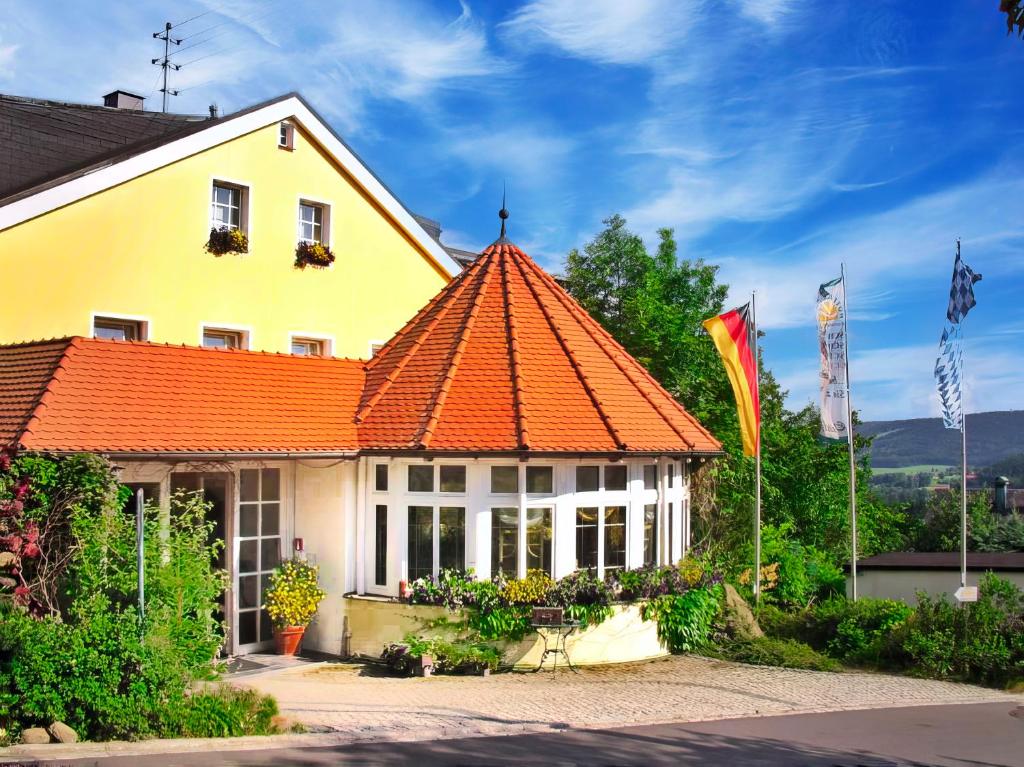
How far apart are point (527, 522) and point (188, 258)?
826cm

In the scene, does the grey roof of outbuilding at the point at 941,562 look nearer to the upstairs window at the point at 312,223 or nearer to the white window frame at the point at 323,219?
the white window frame at the point at 323,219

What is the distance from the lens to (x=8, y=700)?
10.1 metres

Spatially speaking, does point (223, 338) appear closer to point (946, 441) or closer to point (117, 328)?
point (117, 328)

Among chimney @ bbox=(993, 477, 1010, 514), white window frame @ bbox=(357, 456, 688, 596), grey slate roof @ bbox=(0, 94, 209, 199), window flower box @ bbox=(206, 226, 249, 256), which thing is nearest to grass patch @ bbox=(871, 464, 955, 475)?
chimney @ bbox=(993, 477, 1010, 514)

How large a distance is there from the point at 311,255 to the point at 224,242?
1.95 m

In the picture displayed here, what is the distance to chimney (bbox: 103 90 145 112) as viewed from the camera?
977 inches

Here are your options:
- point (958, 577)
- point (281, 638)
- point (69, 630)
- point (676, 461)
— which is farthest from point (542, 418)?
point (958, 577)

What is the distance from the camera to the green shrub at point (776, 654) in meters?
15.6

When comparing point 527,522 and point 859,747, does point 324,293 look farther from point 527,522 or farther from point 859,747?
point 859,747

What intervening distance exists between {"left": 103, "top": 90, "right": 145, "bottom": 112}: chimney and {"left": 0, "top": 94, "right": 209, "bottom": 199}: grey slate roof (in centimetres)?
151

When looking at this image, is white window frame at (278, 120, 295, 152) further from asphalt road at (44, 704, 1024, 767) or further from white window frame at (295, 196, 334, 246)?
asphalt road at (44, 704, 1024, 767)

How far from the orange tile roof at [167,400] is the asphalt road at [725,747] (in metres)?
5.23

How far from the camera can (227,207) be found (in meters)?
20.0

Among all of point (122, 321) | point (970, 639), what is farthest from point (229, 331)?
→ point (970, 639)
